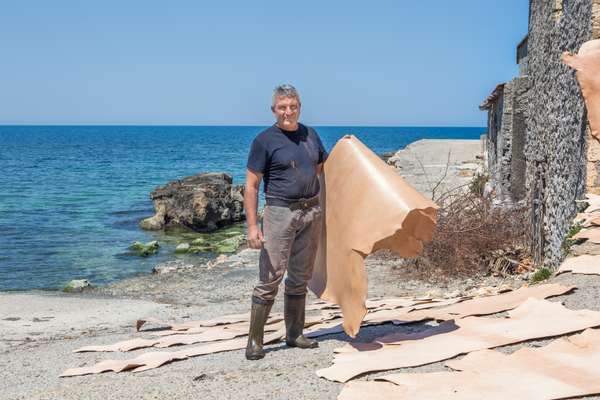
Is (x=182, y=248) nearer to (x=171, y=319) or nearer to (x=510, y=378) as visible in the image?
(x=171, y=319)

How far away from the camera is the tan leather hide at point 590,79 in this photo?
4.54 metres

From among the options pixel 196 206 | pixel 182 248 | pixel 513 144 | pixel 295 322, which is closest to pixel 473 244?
pixel 513 144

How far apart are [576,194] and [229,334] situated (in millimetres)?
3542

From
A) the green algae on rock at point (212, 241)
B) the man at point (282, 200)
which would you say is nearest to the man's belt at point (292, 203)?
the man at point (282, 200)

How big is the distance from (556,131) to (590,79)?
3.58 metres

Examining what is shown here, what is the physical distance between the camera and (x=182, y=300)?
38.5 feet

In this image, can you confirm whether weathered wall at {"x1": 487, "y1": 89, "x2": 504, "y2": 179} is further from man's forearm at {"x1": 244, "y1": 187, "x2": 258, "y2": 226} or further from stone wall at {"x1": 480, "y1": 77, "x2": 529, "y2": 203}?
man's forearm at {"x1": 244, "y1": 187, "x2": 258, "y2": 226}

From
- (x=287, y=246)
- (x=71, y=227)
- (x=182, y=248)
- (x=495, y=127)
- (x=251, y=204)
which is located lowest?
(x=71, y=227)

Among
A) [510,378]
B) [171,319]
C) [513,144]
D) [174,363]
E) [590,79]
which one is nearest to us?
[510,378]

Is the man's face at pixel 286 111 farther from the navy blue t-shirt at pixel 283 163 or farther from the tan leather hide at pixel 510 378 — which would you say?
the tan leather hide at pixel 510 378

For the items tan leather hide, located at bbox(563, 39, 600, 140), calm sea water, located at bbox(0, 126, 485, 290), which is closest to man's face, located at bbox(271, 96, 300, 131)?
tan leather hide, located at bbox(563, 39, 600, 140)

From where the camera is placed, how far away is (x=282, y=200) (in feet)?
16.1

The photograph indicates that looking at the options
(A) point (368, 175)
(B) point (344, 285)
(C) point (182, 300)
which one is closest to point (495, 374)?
(B) point (344, 285)

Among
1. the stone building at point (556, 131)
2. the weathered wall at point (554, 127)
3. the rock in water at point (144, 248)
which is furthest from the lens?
the rock in water at point (144, 248)
